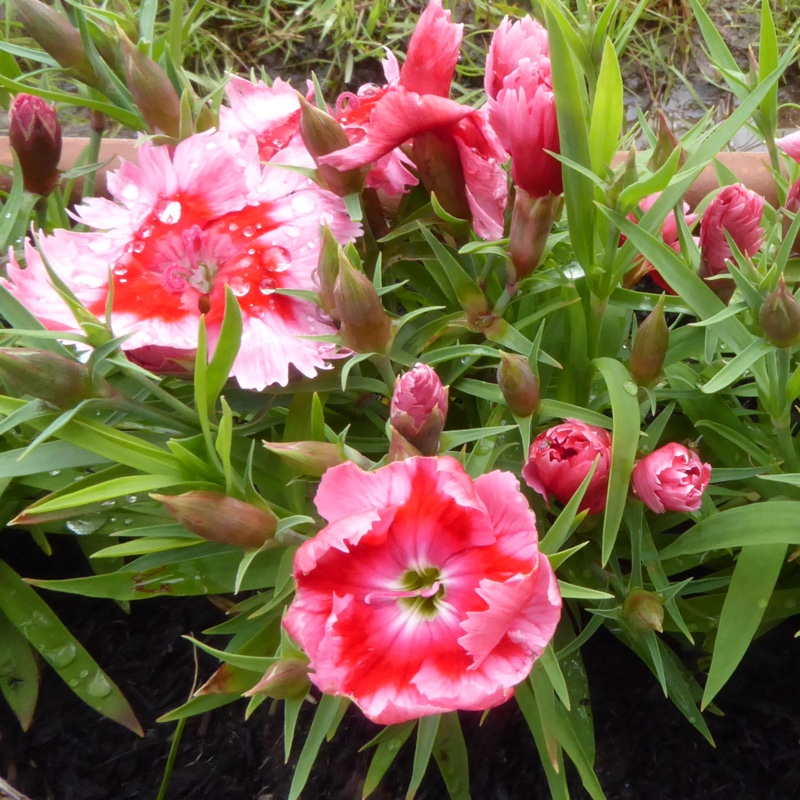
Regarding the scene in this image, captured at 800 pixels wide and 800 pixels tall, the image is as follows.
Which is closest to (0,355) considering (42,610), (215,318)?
(215,318)

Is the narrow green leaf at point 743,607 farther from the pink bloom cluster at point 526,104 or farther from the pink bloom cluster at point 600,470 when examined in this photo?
the pink bloom cluster at point 526,104

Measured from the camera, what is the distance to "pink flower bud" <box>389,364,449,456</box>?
0.47 metres

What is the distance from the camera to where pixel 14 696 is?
726 mm

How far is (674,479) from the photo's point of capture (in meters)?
0.50

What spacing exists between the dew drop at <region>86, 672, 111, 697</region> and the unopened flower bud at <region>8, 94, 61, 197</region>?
492 mm

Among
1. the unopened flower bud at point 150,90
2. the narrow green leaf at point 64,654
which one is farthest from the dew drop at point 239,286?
the narrow green leaf at point 64,654

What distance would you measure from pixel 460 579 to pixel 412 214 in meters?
0.32

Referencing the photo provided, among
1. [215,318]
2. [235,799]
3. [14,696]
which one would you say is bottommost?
[235,799]

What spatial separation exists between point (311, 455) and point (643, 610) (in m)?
0.28

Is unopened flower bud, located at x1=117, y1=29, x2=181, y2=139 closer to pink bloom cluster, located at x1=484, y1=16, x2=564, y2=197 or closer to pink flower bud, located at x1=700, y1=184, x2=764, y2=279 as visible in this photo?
pink bloom cluster, located at x1=484, y1=16, x2=564, y2=197

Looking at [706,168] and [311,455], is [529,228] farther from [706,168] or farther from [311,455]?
[706,168]

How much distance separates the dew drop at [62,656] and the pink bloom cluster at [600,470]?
0.50 meters

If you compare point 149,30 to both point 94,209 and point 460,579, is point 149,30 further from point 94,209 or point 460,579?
point 460,579

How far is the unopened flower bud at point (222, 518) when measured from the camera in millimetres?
460
